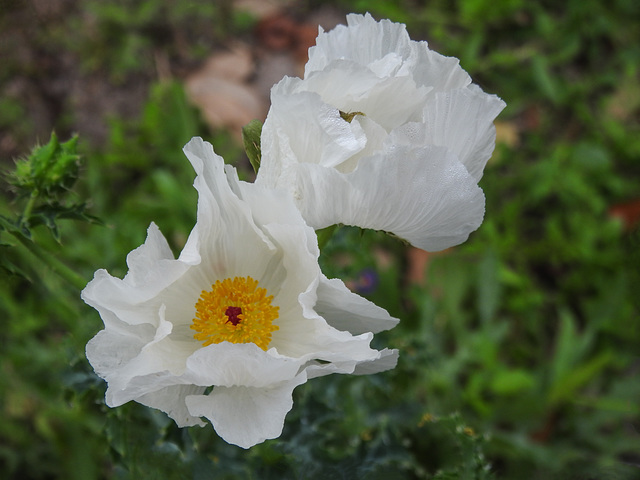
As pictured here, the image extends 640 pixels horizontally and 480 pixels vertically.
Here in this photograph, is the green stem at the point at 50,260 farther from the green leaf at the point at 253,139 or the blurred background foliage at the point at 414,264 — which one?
the green leaf at the point at 253,139

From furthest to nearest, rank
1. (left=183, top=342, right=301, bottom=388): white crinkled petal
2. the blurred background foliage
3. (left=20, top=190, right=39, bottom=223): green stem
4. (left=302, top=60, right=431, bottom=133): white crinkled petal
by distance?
the blurred background foliage
(left=20, top=190, right=39, bottom=223): green stem
(left=302, top=60, right=431, bottom=133): white crinkled petal
(left=183, top=342, right=301, bottom=388): white crinkled petal

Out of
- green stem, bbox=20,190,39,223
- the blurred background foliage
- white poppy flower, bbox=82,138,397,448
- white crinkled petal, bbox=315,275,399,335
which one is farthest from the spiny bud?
white crinkled petal, bbox=315,275,399,335

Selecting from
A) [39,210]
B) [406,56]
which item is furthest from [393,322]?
[39,210]

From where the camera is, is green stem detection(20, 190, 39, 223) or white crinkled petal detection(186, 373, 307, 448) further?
green stem detection(20, 190, 39, 223)

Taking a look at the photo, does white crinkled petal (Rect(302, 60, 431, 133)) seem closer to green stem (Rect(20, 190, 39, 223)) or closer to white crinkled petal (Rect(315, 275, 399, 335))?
white crinkled petal (Rect(315, 275, 399, 335))

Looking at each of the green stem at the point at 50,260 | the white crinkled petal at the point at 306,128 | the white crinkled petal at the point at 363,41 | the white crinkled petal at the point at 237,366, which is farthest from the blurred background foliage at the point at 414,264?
the white crinkled petal at the point at 363,41

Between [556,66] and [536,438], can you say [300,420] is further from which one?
[556,66]
